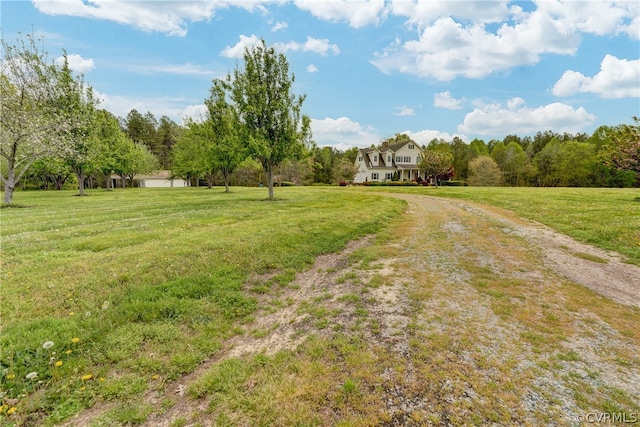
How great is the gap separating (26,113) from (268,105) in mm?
16685

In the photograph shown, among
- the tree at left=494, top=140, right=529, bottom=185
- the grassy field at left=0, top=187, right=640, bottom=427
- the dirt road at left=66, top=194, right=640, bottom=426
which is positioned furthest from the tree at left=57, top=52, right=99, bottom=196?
the tree at left=494, top=140, right=529, bottom=185

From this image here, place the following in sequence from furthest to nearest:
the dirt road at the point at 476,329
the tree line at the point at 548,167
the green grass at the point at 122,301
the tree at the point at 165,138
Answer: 1. the tree at the point at 165,138
2. the tree line at the point at 548,167
3. the green grass at the point at 122,301
4. the dirt road at the point at 476,329

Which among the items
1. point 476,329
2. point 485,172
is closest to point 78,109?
point 476,329

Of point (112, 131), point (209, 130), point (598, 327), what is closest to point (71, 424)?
point (598, 327)

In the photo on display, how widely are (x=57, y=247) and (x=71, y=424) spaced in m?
7.82

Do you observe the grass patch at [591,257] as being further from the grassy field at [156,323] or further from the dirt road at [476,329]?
the grassy field at [156,323]

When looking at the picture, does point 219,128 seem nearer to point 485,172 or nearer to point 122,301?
point 122,301

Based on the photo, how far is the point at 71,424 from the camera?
10.5 ft

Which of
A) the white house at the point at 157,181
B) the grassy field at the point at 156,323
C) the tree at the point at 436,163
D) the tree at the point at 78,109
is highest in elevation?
the tree at the point at 78,109

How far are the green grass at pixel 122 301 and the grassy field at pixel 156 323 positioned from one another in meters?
0.02

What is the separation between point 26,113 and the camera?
1964 cm

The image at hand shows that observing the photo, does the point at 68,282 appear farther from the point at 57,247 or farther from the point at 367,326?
the point at 367,326

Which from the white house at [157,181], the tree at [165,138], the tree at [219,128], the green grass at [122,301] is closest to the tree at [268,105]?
the tree at [219,128]

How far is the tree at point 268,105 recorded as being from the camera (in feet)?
64.8
